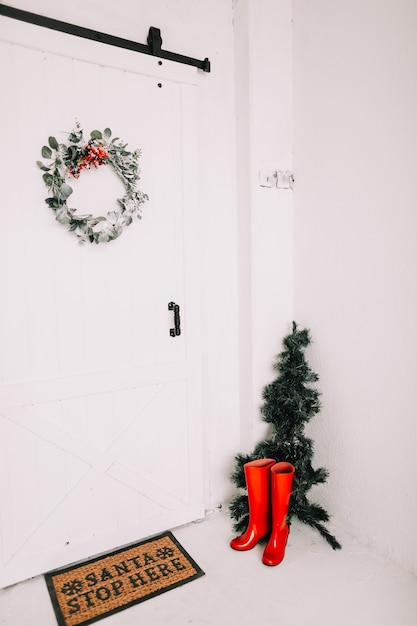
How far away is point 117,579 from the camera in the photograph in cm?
173

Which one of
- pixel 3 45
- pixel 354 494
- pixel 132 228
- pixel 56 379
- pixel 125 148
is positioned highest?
pixel 3 45

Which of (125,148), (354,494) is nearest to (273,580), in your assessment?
(354,494)

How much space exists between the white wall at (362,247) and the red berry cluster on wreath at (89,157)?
103 centimetres

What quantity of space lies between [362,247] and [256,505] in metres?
1.26

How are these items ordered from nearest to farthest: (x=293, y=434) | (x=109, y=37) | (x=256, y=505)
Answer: (x=109, y=37), (x=256, y=505), (x=293, y=434)

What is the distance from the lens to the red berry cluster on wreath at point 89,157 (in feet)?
5.67

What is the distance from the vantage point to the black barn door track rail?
161 cm

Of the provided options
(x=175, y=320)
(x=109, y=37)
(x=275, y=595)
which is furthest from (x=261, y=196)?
(x=275, y=595)

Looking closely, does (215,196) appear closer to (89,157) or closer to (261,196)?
(261,196)

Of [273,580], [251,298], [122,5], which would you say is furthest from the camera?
[251,298]

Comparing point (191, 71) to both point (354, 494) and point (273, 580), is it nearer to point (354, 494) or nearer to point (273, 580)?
point (354, 494)

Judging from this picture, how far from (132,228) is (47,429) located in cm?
95

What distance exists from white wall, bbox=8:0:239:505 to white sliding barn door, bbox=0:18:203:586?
0.10 m

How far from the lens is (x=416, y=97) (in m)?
1.61
